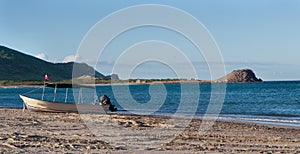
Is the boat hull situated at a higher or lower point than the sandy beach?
higher

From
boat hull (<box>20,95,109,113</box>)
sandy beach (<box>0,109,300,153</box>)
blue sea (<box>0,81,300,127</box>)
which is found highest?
blue sea (<box>0,81,300,127</box>)

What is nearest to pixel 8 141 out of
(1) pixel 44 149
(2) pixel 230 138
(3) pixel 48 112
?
(1) pixel 44 149

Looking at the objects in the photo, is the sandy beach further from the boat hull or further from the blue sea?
the boat hull

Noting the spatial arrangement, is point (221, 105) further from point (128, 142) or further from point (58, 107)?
point (128, 142)

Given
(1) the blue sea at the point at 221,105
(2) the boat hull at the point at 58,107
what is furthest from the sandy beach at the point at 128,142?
(2) the boat hull at the point at 58,107

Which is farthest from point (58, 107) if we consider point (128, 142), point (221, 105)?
point (221, 105)

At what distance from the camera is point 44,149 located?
1650 cm

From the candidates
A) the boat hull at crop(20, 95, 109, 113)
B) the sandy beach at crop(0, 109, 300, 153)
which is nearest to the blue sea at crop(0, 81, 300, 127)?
the boat hull at crop(20, 95, 109, 113)

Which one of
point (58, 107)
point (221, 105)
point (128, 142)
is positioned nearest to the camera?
point (128, 142)

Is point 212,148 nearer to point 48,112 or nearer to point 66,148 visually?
point 66,148

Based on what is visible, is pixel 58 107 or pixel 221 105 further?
pixel 221 105

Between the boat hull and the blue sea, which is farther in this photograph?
the blue sea

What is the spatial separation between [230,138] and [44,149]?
8.78m

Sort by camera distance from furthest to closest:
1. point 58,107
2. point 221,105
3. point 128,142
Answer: point 221,105 → point 58,107 → point 128,142
